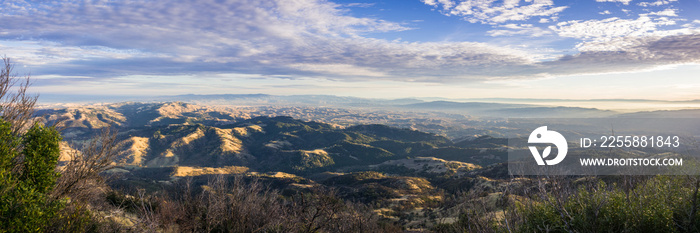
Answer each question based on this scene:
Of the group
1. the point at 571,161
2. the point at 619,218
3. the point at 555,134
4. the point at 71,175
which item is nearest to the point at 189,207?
the point at 71,175

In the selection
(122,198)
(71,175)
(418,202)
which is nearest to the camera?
(71,175)

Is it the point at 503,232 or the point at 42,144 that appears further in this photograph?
the point at 42,144

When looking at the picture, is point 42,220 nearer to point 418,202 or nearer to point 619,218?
point 619,218

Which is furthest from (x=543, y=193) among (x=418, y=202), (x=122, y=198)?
(x=418, y=202)

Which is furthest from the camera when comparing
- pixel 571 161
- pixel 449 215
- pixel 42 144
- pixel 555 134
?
pixel 571 161

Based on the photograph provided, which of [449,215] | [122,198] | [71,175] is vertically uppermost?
[71,175]

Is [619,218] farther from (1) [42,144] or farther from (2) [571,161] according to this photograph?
(2) [571,161]

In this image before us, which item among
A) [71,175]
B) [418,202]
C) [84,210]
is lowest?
[418,202]

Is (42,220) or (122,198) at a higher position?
(42,220)

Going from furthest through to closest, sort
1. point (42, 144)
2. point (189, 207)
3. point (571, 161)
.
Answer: point (571, 161), point (189, 207), point (42, 144)
